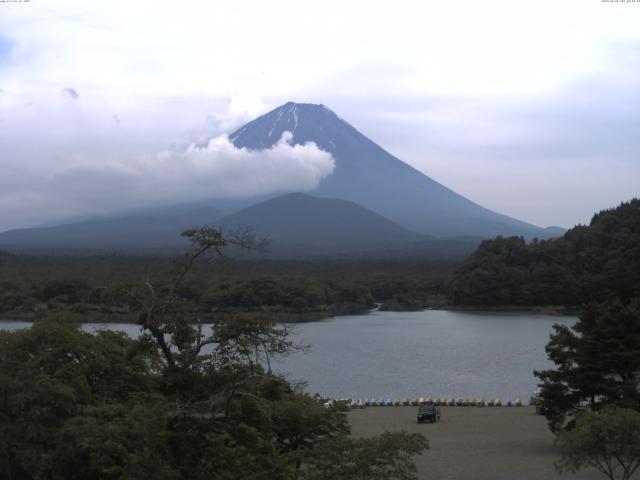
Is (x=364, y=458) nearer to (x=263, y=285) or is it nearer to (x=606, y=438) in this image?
(x=606, y=438)

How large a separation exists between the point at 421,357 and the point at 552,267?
2409 cm

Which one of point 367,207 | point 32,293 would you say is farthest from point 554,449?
point 367,207

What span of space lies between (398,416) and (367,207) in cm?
12301

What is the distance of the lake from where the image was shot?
22.3m

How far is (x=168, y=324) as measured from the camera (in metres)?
5.88

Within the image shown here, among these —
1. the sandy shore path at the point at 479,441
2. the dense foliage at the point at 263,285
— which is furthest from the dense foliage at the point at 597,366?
the dense foliage at the point at 263,285

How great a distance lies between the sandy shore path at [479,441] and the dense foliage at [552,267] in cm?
3130

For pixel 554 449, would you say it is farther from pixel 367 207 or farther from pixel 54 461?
pixel 367 207

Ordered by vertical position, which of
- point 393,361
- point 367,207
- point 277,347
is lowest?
point 393,361

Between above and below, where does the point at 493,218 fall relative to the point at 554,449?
above

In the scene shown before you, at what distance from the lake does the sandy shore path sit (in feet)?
8.13

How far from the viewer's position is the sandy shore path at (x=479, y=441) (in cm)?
1166

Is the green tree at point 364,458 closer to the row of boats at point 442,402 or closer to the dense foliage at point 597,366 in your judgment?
the dense foliage at point 597,366

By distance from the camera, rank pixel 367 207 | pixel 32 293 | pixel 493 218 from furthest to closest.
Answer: pixel 493 218, pixel 367 207, pixel 32 293
